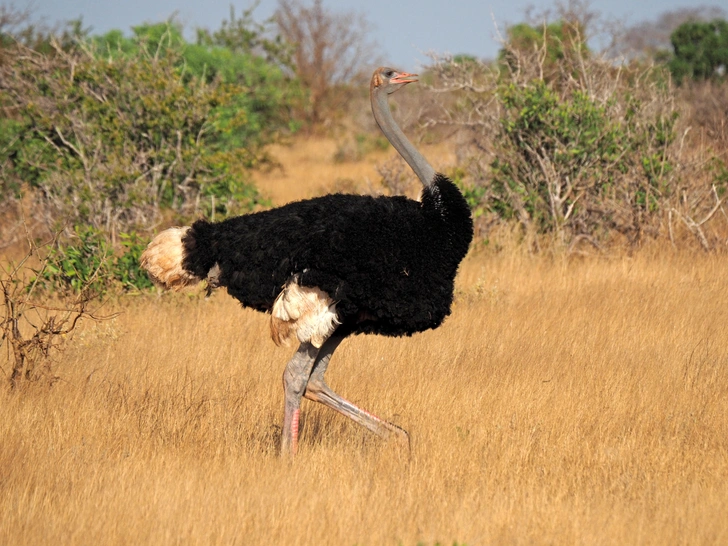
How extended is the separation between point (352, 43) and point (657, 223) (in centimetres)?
2170

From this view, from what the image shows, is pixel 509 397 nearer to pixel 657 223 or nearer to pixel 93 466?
pixel 93 466

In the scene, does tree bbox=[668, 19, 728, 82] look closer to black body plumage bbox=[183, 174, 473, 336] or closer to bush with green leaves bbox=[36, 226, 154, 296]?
bush with green leaves bbox=[36, 226, 154, 296]

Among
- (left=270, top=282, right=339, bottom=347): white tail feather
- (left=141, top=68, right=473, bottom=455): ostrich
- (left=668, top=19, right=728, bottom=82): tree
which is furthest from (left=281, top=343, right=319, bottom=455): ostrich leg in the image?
(left=668, top=19, right=728, bottom=82): tree

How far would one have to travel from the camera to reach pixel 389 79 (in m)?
4.45

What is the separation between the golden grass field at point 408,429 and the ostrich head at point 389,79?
59.9 inches

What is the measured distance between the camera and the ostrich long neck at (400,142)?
161 inches

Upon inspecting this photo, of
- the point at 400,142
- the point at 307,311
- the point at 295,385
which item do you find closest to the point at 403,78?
the point at 400,142

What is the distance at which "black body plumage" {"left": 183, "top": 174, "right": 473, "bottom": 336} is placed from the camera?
3.75 m

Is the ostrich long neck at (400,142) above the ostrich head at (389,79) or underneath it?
underneath

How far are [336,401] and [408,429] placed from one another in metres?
0.43

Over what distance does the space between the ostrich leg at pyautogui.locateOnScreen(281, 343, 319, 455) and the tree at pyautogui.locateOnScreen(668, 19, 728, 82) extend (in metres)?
18.5

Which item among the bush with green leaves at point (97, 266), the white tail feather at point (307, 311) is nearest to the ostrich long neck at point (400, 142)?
the white tail feather at point (307, 311)

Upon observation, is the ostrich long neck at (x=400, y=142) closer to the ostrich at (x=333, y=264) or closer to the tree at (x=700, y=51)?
the ostrich at (x=333, y=264)

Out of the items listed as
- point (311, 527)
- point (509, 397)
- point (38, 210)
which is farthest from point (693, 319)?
point (38, 210)
